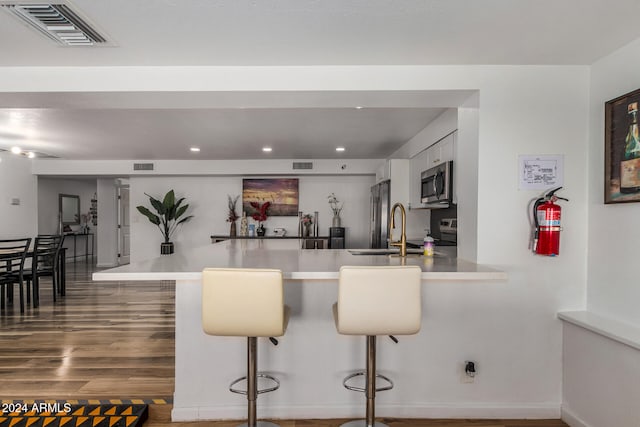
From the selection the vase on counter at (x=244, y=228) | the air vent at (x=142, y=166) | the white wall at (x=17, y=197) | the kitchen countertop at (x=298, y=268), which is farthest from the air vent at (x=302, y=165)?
the white wall at (x=17, y=197)

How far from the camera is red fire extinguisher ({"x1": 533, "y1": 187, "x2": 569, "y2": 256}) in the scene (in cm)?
223

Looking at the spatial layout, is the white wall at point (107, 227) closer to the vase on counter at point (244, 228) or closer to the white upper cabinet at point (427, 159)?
the vase on counter at point (244, 228)

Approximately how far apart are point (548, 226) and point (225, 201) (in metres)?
6.14

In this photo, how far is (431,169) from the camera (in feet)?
12.8

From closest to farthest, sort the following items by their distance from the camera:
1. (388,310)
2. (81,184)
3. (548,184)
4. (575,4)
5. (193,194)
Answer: (575,4)
(388,310)
(548,184)
(193,194)
(81,184)

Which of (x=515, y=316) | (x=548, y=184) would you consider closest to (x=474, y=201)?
(x=548, y=184)

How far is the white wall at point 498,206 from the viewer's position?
94.0 inches

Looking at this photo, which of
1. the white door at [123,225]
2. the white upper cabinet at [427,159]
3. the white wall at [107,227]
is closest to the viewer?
the white upper cabinet at [427,159]

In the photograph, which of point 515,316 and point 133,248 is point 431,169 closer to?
point 515,316

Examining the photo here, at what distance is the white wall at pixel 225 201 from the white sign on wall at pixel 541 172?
16.1ft

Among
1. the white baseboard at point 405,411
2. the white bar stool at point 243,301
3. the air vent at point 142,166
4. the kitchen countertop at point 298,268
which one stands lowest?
the white baseboard at point 405,411

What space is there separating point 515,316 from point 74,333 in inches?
160

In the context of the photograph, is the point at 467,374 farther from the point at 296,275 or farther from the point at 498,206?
the point at 296,275

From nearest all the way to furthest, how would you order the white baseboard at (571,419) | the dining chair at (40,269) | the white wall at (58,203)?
the white baseboard at (571,419) → the dining chair at (40,269) → the white wall at (58,203)
